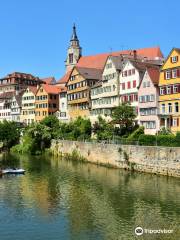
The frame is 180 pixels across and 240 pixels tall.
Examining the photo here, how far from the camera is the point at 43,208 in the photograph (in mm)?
36656

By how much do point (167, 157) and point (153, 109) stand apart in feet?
61.6

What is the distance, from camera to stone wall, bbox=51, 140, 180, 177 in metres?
49.7

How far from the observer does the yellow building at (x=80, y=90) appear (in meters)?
89.3

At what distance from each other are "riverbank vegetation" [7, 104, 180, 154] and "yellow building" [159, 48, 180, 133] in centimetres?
304

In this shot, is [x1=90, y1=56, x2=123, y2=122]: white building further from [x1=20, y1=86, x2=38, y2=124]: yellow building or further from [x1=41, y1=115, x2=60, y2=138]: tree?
[x1=20, y1=86, x2=38, y2=124]: yellow building

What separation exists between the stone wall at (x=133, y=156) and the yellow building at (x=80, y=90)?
17117 millimetres

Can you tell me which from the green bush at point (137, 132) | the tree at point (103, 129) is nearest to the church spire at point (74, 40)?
the tree at point (103, 129)

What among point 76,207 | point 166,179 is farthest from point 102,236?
point 166,179

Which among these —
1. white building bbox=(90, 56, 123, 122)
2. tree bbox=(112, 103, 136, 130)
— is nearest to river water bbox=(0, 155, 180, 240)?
tree bbox=(112, 103, 136, 130)

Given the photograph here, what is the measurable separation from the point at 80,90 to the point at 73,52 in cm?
4380

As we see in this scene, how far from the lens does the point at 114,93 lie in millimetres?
78500

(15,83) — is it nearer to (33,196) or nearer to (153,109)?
(153,109)

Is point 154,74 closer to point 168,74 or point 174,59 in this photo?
point 168,74

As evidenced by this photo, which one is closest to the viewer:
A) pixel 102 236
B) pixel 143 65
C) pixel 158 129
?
pixel 102 236
